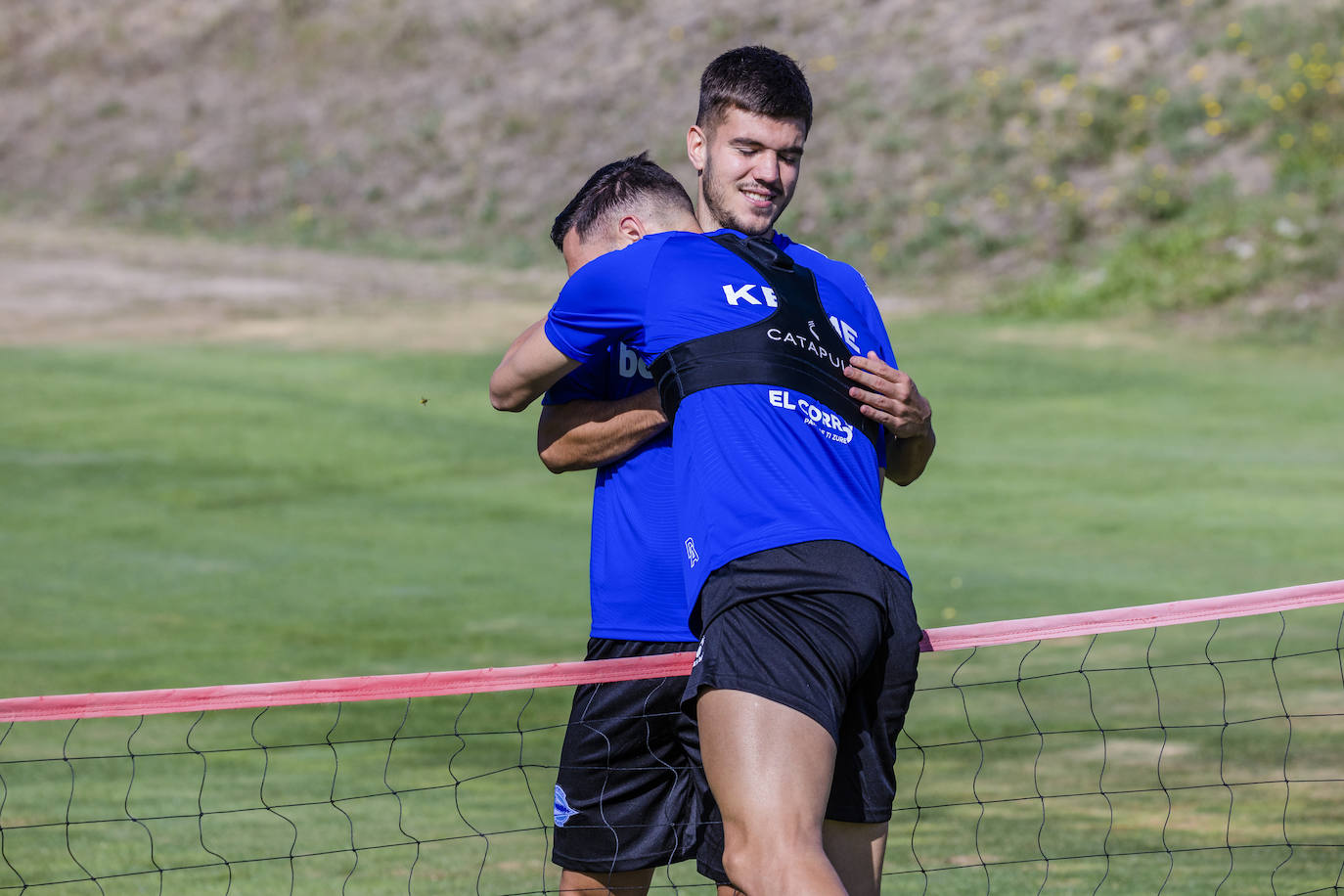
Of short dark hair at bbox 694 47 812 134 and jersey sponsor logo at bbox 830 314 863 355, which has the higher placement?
short dark hair at bbox 694 47 812 134

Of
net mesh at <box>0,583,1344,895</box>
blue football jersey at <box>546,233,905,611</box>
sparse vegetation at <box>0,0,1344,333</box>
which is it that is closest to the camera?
blue football jersey at <box>546,233,905,611</box>

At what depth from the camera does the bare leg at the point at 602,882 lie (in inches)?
177

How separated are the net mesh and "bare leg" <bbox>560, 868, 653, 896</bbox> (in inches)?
18.8

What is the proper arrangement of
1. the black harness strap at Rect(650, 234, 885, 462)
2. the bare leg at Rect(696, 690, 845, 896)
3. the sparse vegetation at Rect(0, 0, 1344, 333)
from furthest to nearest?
the sparse vegetation at Rect(0, 0, 1344, 333), the black harness strap at Rect(650, 234, 885, 462), the bare leg at Rect(696, 690, 845, 896)

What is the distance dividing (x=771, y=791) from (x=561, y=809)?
1179mm

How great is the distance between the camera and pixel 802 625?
3.54m

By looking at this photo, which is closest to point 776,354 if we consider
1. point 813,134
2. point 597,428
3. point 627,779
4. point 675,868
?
point 597,428

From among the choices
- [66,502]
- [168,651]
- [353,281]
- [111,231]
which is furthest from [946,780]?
[111,231]

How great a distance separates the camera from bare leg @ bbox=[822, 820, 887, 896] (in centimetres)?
383

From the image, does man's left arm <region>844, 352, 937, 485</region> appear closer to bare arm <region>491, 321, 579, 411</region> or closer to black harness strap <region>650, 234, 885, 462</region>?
black harness strap <region>650, 234, 885, 462</region>

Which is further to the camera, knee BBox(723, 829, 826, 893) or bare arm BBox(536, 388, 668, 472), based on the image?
bare arm BBox(536, 388, 668, 472)

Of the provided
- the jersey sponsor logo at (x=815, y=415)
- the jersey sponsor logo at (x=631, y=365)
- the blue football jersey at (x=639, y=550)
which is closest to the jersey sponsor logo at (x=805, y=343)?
the jersey sponsor logo at (x=815, y=415)

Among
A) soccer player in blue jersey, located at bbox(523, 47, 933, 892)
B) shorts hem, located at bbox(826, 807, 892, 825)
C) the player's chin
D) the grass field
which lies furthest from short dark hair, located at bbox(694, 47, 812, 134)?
the grass field

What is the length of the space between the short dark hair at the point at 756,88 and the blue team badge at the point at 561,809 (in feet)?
5.35
